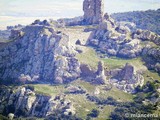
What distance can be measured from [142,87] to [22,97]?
4532 cm

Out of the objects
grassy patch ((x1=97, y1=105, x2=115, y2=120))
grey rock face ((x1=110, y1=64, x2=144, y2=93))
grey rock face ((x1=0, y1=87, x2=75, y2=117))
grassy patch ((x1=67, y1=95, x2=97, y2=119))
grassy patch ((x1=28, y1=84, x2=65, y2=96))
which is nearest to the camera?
grassy patch ((x1=97, y1=105, x2=115, y2=120))

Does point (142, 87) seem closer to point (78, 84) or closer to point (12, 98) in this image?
point (78, 84)

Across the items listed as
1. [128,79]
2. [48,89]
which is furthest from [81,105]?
[128,79]

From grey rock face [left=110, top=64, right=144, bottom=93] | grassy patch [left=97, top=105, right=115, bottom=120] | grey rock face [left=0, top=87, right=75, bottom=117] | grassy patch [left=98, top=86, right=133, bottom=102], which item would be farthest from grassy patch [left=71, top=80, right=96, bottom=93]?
grassy patch [left=97, top=105, right=115, bottom=120]

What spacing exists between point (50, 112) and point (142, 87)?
37.5 meters

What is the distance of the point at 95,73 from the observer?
200m

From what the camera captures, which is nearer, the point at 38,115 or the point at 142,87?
the point at 38,115

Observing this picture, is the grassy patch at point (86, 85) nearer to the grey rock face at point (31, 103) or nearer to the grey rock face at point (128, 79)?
the grey rock face at point (128, 79)

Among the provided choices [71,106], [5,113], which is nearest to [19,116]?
[5,113]

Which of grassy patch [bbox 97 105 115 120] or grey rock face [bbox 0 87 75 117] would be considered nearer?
grassy patch [bbox 97 105 115 120]

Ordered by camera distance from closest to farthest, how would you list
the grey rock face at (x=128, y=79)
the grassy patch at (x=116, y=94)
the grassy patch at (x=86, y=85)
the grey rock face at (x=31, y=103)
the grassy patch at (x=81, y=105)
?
the grassy patch at (x=81, y=105) → the grey rock face at (x=31, y=103) → the grassy patch at (x=116, y=94) → the grassy patch at (x=86, y=85) → the grey rock face at (x=128, y=79)

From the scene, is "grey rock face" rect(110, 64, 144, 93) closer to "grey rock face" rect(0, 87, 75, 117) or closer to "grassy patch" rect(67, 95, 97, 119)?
"grassy patch" rect(67, 95, 97, 119)

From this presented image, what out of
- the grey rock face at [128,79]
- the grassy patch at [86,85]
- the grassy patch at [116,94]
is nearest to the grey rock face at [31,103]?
the grassy patch at [86,85]

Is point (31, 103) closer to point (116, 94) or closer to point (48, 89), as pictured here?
point (48, 89)
